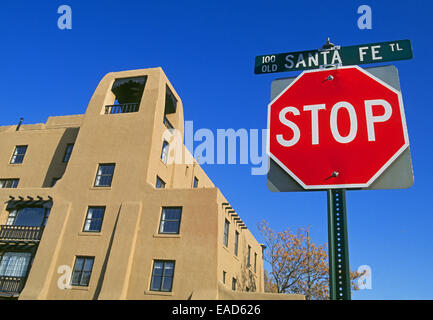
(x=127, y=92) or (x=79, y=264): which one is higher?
(x=127, y=92)

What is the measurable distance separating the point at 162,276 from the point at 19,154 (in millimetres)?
18825

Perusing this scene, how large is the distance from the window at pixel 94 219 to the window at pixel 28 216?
12.8 feet

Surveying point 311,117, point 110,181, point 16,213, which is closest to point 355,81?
point 311,117

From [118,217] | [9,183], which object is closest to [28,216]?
[9,183]

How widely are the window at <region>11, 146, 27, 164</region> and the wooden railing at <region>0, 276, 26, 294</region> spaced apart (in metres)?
10.7

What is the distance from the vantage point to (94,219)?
22.8m

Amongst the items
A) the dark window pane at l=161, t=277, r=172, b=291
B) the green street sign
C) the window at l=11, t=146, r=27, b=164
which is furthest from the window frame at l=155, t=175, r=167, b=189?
the green street sign

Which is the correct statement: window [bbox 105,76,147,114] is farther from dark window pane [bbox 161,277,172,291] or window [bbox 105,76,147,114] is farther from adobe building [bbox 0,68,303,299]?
dark window pane [bbox 161,277,172,291]

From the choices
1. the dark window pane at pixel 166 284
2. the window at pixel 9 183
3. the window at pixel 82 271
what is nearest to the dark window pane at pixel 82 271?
the window at pixel 82 271

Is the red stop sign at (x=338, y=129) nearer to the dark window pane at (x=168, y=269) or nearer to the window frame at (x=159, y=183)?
the dark window pane at (x=168, y=269)

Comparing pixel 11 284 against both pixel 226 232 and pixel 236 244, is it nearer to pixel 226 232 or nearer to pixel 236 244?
pixel 226 232

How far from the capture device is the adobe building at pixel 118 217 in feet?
65.6

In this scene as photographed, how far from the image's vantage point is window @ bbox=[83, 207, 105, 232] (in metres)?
22.4
